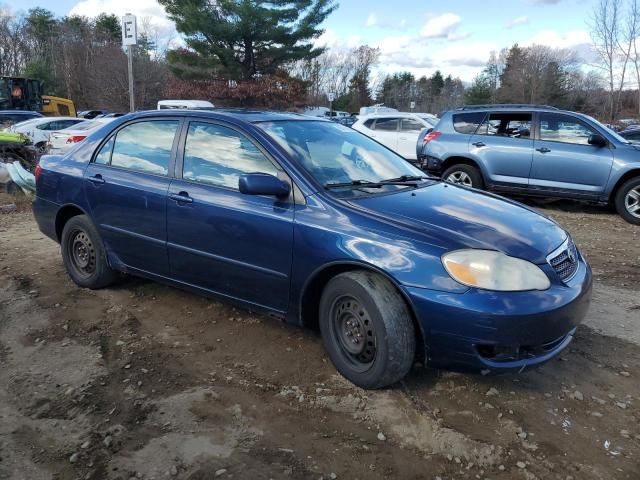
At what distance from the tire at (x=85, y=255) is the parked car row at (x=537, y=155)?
6627 mm

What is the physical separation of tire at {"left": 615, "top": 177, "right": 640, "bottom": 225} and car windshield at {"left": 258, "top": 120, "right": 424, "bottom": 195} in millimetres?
5422

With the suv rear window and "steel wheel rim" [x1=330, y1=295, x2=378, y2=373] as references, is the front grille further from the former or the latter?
the suv rear window

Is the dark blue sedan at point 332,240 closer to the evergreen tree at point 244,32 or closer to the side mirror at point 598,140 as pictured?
the side mirror at point 598,140

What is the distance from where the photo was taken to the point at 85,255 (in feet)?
15.6

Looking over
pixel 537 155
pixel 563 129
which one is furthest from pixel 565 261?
pixel 563 129

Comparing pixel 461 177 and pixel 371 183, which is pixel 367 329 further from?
pixel 461 177

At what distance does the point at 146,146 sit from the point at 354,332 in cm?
229

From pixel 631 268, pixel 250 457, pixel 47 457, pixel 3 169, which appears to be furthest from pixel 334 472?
pixel 3 169

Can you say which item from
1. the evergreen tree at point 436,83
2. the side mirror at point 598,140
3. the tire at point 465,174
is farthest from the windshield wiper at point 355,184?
the evergreen tree at point 436,83

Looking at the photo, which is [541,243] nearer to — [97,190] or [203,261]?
[203,261]

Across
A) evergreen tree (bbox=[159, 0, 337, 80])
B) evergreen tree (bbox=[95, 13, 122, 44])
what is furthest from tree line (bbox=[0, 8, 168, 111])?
evergreen tree (bbox=[159, 0, 337, 80])

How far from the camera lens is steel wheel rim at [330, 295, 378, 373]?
10.1ft

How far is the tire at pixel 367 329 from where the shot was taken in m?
2.92

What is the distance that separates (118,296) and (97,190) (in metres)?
0.92
